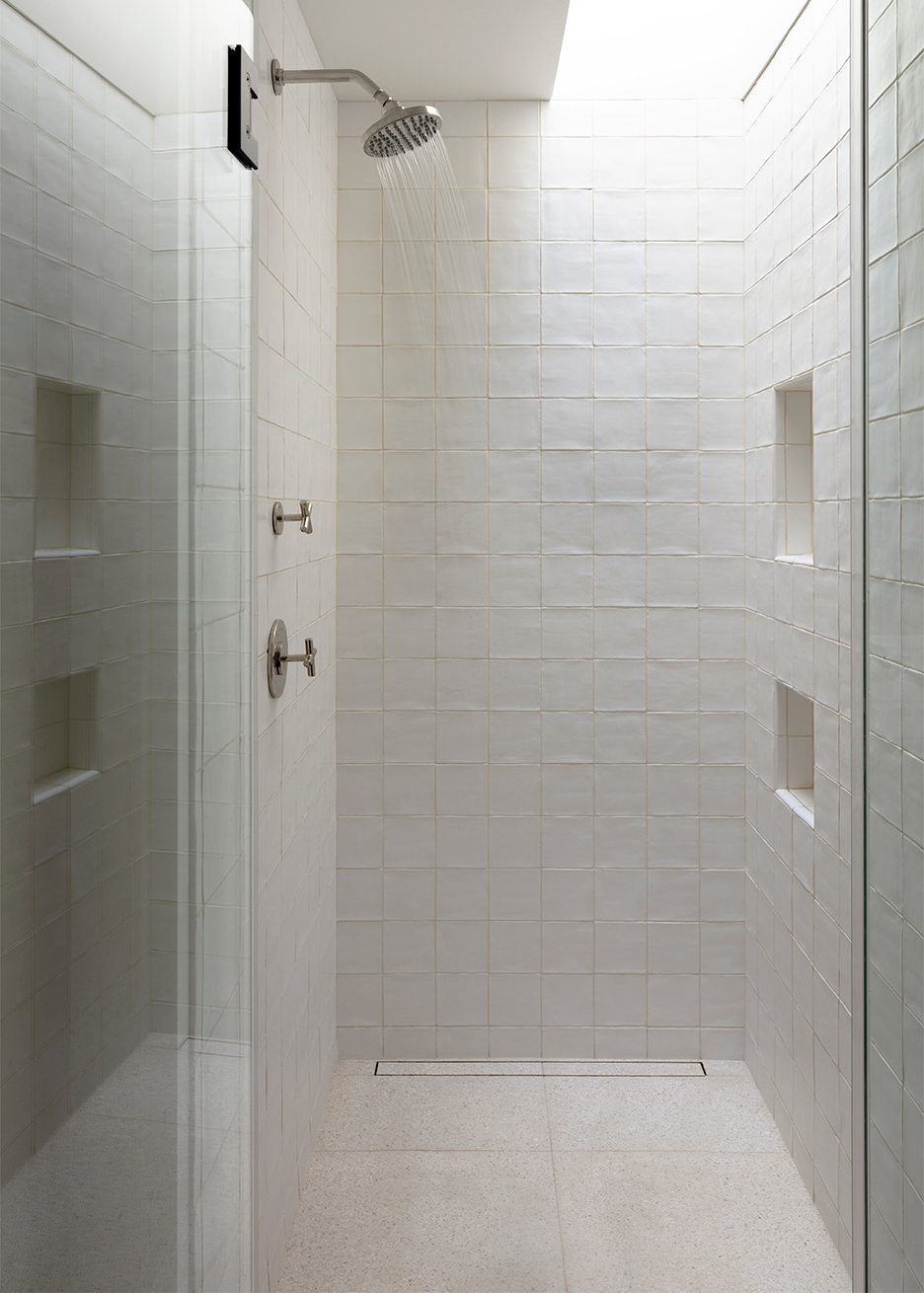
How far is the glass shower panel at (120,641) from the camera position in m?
0.66

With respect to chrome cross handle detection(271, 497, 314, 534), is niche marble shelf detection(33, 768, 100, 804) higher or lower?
lower

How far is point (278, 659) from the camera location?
1.71 m

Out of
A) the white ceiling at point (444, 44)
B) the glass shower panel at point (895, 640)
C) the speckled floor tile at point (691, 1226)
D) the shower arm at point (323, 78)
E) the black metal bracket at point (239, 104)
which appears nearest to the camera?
the glass shower panel at point (895, 640)

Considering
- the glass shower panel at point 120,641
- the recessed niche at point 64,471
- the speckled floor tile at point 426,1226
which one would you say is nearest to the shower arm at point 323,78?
the glass shower panel at point 120,641

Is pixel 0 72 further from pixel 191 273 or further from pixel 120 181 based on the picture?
pixel 191 273

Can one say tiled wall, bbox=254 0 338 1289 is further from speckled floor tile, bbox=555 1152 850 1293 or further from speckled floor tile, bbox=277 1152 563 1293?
speckled floor tile, bbox=555 1152 850 1293

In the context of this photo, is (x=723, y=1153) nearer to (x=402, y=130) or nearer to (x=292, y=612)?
(x=292, y=612)

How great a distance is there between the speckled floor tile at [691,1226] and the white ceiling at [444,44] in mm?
2605

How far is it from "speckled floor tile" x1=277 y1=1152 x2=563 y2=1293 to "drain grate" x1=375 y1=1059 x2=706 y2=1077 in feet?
1.18

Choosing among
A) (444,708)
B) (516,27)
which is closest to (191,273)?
(516,27)

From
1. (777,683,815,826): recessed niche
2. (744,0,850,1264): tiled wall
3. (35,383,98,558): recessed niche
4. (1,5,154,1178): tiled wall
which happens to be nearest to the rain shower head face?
(744,0,850,1264): tiled wall

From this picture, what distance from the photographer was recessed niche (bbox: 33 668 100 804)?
2.27 feet

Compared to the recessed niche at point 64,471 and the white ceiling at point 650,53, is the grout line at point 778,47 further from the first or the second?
the recessed niche at point 64,471

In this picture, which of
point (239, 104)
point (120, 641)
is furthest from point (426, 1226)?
point (239, 104)
